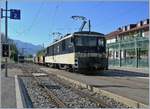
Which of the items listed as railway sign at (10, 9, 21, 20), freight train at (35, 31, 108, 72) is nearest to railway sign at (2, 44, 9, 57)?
railway sign at (10, 9, 21, 20)

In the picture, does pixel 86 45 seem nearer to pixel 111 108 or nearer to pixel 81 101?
pixel 81 101

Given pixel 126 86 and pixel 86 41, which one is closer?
pixel 126 86

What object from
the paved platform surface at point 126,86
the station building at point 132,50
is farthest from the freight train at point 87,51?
the station building at point 132,50

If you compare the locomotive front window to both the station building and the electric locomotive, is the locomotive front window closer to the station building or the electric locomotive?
the electric locomotive

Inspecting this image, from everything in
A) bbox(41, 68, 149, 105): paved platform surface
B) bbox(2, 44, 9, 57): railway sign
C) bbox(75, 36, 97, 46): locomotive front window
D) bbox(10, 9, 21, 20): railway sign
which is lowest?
bbox(41, 68, 149, 105): paved platform surface

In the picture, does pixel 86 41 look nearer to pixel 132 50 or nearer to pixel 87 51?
pixel 87 51

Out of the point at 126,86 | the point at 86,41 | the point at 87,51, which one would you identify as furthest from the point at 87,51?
→ the point at 126,86

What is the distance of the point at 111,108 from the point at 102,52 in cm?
1815

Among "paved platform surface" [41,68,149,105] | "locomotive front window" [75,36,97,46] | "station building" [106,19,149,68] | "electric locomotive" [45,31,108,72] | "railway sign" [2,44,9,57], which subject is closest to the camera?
"paved platform surface" [41,68,149,105]

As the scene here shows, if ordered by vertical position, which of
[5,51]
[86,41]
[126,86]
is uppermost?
[86,41]

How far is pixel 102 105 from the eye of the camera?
1266 centimetres

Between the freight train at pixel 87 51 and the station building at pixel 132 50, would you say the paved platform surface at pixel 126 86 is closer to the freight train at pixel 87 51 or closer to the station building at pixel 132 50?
the freight train at pixel 87 51

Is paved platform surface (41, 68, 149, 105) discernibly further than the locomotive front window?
No

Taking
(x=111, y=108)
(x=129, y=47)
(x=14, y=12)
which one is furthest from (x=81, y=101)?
(x=129, y=47)
